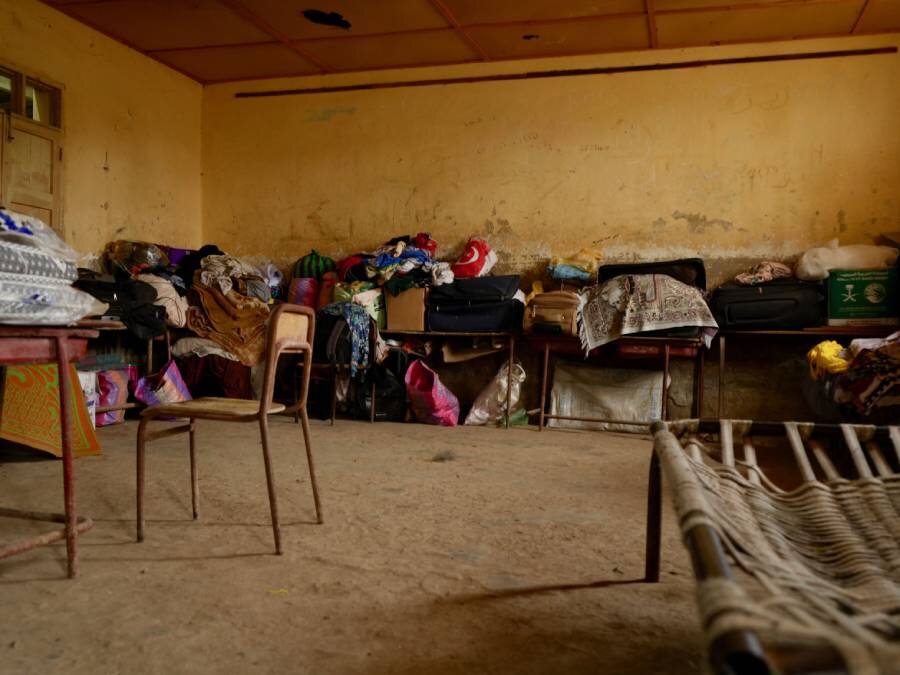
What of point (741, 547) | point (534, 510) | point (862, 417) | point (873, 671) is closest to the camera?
point (873, 671)

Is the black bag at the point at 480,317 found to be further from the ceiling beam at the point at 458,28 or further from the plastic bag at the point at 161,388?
the ceiling beam at the point at 458,28

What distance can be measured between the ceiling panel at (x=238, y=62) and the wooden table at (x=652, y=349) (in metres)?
3.18

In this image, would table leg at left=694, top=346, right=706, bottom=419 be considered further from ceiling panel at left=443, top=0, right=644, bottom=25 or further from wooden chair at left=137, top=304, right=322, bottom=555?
wooden chair at left=137, top=304, right=322, bottom=555

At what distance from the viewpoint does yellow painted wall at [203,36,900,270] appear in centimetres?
492

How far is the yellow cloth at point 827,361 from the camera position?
12.1 ft

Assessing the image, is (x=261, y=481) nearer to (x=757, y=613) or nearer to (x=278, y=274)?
(x=757, y=613)

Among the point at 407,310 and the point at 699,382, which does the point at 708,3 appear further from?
the point at 407,310

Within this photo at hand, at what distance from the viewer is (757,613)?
0.66 m

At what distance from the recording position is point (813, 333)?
174 inches

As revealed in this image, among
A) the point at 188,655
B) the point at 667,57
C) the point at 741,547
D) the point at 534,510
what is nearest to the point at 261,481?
the point at 534,510

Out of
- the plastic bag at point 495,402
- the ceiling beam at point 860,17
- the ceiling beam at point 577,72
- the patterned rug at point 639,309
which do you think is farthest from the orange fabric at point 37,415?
the ceiling beam at point 860,17

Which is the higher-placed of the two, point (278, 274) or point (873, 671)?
point (278, 274)

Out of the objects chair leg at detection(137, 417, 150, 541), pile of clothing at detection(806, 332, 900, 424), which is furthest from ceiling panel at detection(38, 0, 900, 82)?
chair leg at detection(137, 417, 150, 541)

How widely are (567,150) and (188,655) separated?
481 cm
